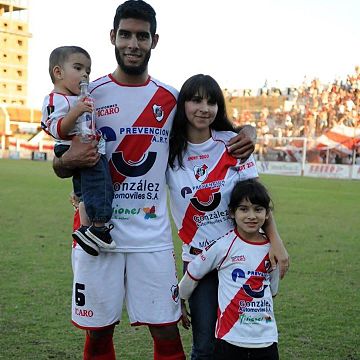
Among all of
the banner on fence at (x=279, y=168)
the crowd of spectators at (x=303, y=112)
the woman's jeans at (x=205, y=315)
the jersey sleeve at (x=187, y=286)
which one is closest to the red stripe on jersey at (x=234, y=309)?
the woman's jeans at (x=205, y=315)

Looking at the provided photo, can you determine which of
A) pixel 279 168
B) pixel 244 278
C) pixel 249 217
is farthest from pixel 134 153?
pixel 279 168

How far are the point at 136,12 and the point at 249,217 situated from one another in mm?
1257

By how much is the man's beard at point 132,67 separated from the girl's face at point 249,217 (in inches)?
36.0

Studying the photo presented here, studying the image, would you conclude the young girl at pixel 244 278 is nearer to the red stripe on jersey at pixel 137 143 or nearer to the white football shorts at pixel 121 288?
the white football shorts at pixel 121 288

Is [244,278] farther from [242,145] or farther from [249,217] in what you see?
[242,145]

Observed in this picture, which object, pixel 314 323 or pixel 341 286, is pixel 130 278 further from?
pixel 341 286

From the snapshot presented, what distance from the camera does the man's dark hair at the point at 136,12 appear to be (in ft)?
11.1

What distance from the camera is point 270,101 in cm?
5556

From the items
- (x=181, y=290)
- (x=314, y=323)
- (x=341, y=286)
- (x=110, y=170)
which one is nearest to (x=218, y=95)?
(x=110, y=170)

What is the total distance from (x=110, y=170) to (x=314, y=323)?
2863mm

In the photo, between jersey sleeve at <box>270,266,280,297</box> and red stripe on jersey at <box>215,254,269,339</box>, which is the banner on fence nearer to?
jersey sleeve at <box>270,266,280,297</box>

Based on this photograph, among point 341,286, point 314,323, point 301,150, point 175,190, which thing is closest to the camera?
point 175,190

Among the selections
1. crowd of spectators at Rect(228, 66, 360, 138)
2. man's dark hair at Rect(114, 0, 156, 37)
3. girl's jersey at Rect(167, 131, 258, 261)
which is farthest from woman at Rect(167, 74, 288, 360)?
crowd of spectators at Rect(228, 66, 360, 138)

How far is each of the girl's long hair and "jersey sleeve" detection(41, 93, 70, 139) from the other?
2.05 feet
